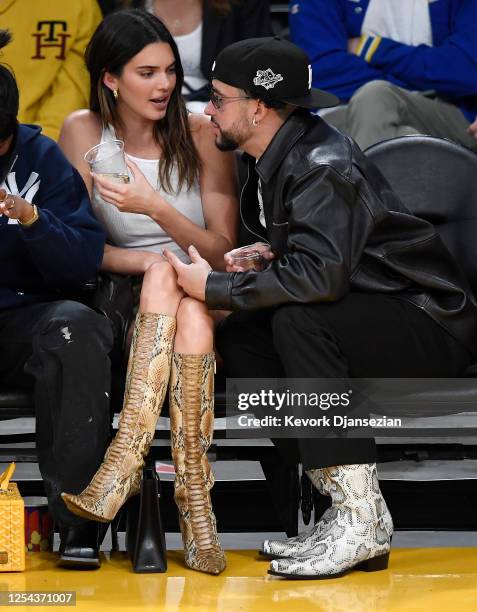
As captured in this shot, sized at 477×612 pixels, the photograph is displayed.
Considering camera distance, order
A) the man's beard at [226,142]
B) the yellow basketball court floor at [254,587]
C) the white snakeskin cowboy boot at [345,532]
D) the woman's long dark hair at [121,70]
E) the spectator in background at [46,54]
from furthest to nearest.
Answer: the spectator in background at [46,54], the woman's long dark hair at [121,70], the man's beard at [226,142], the white snakeskin cowboy boot at [345,532], the yellow basketball court floor at [254,587]

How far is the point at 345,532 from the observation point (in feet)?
10.2

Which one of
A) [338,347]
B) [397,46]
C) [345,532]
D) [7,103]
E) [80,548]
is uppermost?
[7,103]

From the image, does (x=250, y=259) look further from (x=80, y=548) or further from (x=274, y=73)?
(x=80, y=548)

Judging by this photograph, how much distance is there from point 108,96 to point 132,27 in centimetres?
23

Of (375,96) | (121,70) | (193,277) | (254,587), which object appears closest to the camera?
(254,587)

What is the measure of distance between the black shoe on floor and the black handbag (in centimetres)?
10

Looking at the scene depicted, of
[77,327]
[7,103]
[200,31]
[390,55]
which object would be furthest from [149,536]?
[390,55]

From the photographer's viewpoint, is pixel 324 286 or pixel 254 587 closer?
pixel 254 587

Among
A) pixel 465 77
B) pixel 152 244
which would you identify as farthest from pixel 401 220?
pixel 465 77

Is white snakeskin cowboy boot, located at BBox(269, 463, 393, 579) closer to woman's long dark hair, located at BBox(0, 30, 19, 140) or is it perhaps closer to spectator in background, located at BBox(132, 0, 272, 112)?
woman's long dark hair, located at BBox(0, 30, 19, 140)

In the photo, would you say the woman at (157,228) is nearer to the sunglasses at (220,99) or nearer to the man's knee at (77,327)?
the man's knee at (77,327)

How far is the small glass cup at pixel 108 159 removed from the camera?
3.32 m

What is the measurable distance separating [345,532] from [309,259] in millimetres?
678

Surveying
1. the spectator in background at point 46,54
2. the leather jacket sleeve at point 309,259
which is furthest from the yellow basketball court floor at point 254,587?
the spectator in background at point 46,54
